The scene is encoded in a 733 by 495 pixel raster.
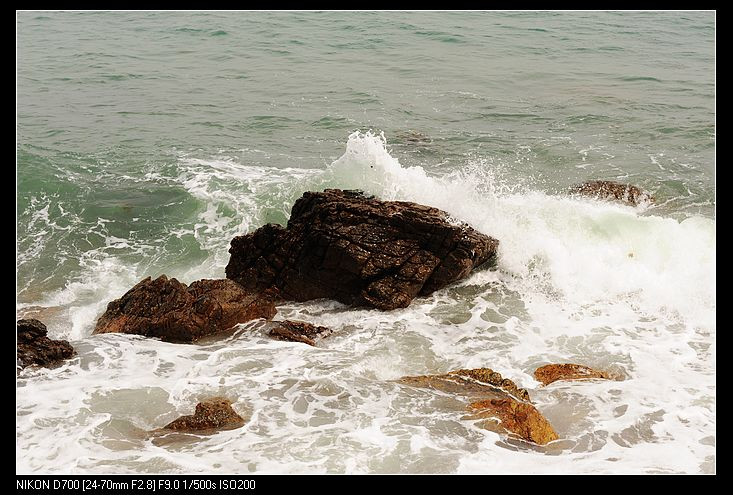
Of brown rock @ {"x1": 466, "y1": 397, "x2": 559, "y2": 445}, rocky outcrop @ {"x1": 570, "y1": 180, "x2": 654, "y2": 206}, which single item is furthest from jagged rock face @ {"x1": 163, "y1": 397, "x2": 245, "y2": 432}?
rocky outcrop @ {"x1": 570, "y1": 180, "x2": 654, "y2": 206}

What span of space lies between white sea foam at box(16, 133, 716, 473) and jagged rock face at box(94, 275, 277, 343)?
27 cm

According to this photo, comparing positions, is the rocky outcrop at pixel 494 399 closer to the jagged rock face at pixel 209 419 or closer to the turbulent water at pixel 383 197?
the turbulent water at pixel 383 197

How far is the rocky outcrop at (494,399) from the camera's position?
6680mm

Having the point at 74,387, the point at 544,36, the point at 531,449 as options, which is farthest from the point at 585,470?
the point at 544,36

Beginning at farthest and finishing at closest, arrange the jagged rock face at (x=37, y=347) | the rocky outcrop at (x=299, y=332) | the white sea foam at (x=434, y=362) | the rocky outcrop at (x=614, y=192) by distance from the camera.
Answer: the rocky outcrop at (x=614, y=192)
the rocky outcrop at (x=299, y=332)
the jagged rock face at (x=37, y=347)
the white sea foam at (x=434, y=362)

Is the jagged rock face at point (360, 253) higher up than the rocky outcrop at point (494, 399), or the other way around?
the jagged rock face at point (360, 253)

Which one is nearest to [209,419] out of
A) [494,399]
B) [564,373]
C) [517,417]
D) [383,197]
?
[494,399]

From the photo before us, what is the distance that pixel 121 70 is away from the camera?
23.2 metres

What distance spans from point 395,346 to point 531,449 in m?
2.72

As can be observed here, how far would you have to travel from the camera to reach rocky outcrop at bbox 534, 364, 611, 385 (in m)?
7.87

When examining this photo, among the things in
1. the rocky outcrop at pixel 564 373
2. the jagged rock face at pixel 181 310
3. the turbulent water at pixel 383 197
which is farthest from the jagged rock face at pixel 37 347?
the rocky outcrop at pixel 564 373

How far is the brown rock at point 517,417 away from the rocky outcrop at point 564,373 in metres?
0.86

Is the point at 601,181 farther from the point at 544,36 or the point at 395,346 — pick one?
the point at 544,36
